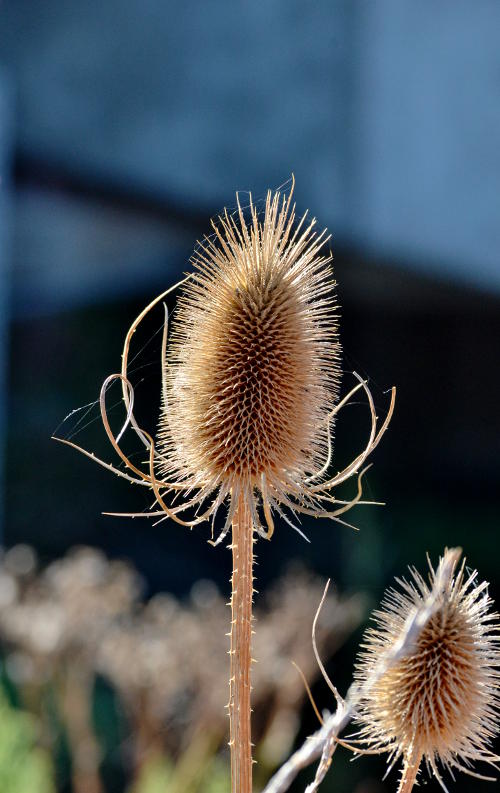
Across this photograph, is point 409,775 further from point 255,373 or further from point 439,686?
point 255,373

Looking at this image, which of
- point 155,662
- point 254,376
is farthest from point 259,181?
point 254,376

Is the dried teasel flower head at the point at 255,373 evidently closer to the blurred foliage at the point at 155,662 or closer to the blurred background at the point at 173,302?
the blurred foliage at the point at 155,662

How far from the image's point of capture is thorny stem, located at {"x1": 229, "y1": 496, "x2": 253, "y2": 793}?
46 cm

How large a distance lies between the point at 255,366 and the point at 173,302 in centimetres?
208

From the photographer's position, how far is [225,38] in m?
2.74

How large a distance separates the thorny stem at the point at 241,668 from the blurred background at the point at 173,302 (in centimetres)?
99

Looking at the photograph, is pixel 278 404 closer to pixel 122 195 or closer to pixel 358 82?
pixel 358 82

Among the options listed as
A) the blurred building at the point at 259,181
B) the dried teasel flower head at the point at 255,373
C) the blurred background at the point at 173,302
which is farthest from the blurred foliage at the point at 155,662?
the dried teasel flower head at the point at 255,373

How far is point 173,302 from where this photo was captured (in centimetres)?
260

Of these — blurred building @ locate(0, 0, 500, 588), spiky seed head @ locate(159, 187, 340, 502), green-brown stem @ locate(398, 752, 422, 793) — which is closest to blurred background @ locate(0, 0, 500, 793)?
blurred building @ locate(0, 0, 500, 588)

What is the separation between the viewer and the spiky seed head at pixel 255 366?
53 centimetres

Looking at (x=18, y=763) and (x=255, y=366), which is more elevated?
(x=255, y=366)

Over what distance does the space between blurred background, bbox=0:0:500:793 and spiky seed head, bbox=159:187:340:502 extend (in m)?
0.91

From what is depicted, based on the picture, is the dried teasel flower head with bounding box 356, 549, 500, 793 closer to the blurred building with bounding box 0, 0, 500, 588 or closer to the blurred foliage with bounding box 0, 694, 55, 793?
the blurred foliage with bounding box 0, 694, 55, 793
